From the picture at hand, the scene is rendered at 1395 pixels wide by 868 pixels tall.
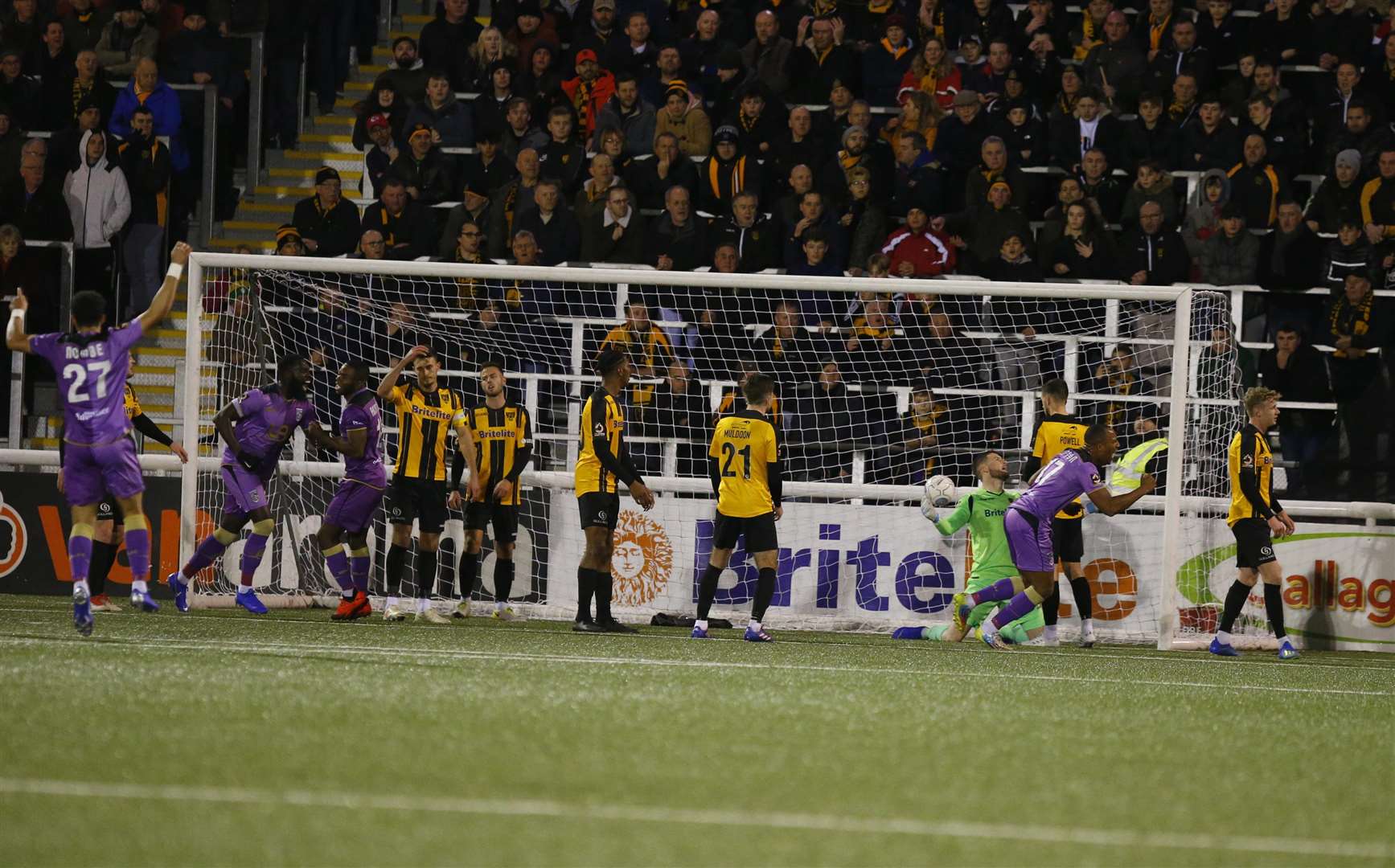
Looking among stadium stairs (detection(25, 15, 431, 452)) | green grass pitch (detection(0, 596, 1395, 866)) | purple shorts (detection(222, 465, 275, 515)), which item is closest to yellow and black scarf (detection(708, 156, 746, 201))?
stadium stairs (detection(25, 15, 431, 452))

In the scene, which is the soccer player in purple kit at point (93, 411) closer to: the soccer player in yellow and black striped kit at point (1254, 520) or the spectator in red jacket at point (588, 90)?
the soccer player in yellow and black striped kit at point (1254, 520)

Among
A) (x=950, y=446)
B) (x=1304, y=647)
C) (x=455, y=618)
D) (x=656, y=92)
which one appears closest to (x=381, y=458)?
(x=455, y=618)

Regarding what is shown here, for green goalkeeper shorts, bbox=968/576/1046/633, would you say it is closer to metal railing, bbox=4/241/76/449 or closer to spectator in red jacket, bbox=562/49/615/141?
spectator in red jacket, bbox=562/49/615/141

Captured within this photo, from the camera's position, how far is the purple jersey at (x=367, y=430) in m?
11.7

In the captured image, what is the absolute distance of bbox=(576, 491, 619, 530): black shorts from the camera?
37.5ft

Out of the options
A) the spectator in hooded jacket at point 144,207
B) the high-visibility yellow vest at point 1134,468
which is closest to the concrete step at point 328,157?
the spectator in hooded jacket at point 144,207

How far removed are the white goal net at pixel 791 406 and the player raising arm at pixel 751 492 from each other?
4.04 ft

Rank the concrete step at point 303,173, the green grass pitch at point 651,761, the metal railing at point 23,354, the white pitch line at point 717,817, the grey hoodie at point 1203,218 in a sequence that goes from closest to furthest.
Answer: the green grass pitch at point 651,761, the white pitch line at point 717,817, the metal railing at point 23,354, the grey hoodie at point 1203,218, the concrete step at point 303,173

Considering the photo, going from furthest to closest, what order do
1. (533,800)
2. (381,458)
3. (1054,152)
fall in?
(1054,152), (381,458), (533,800)

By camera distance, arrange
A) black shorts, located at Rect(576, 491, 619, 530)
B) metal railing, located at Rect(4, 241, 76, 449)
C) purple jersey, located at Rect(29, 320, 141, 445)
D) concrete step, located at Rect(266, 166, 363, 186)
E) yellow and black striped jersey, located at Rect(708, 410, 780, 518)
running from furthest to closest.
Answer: concrete step, located at Rect(266, 166, 363, 186), metal railing, located at Rect(4, 241, 76, 449), black shorts, located at Rect(576, 491, 619, 530), yellow and black striped jersey, located at Rect(708, 410, 780, 518), purple jersey, located at Rect(29, 320, 141, 445)

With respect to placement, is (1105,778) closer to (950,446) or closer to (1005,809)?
(1005,809)

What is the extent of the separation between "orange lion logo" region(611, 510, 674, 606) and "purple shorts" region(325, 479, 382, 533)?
2138mm

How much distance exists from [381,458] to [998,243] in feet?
19.7

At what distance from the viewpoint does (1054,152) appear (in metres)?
15.7
